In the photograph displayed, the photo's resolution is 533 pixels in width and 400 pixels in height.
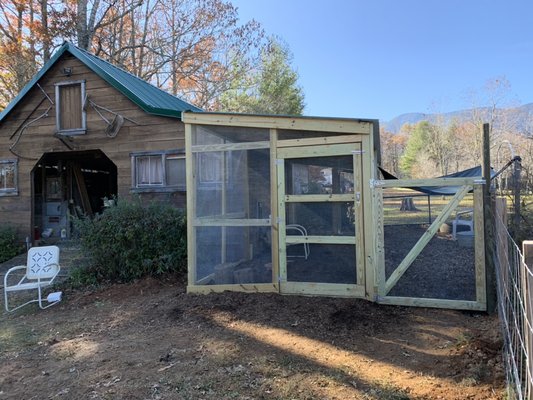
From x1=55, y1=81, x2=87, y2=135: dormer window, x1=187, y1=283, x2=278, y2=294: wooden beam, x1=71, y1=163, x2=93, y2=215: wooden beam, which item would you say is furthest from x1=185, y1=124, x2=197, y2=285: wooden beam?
x1=71, y1=163, x2=93, y2=215: wooden beam

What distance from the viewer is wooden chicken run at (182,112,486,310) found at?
493cm

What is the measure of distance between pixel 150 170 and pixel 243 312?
5.09 meters

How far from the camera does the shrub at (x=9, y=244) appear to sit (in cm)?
929

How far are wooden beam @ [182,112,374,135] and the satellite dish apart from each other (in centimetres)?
396

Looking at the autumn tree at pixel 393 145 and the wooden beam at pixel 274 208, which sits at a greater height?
the autumn tree at pixel 393 145

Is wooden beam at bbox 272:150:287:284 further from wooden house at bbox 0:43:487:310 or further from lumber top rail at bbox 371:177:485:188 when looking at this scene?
lumber top rail at bbox 371:177:485:188

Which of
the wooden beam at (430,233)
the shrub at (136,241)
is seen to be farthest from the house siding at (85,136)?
the wooden beam at (430,233)

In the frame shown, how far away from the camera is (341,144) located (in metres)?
5.04

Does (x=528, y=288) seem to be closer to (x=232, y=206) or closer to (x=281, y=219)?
(x=281, y=219)

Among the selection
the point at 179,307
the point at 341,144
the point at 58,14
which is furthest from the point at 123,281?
the point at 58,14

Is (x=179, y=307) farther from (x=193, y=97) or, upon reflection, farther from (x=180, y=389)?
(x=193, y=97)

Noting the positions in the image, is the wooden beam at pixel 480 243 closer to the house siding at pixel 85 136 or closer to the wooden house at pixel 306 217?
the wooden house at pixel 306 217

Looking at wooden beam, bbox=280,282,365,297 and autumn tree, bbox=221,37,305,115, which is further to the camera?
autumn tree, bbox=221,37,305,115

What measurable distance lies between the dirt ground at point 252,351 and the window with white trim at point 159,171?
11.7 feet
